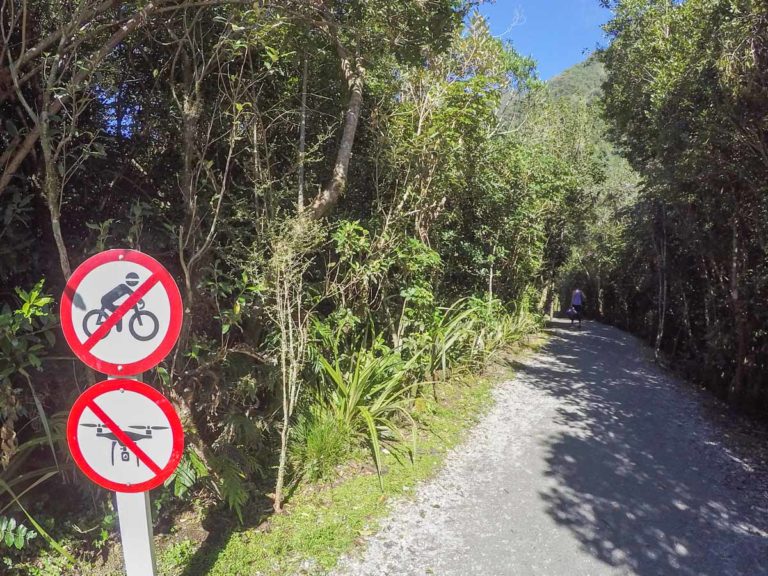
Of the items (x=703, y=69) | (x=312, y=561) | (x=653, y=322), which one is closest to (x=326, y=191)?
(x=312, y=561)

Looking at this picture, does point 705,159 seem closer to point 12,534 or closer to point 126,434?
point 126,434

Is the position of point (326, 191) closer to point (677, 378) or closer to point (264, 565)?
point (264, 565)

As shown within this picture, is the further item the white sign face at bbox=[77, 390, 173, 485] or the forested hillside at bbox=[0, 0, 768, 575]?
the forested hillside at bbox=[0, 0, 768, 575]

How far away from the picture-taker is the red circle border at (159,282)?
1958 mm

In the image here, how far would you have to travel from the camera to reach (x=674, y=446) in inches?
227

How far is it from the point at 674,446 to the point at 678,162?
163 inches

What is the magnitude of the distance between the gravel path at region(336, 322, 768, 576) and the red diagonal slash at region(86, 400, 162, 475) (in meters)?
1.80

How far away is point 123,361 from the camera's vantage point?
6.64ft

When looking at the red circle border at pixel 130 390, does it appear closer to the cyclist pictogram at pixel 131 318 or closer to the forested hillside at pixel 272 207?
the cyclist pictogram at pixel 131 318

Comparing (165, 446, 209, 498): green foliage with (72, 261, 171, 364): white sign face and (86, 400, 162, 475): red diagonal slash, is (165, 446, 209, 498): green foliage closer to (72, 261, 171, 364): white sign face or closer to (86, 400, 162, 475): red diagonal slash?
(86, 400, 162, 475): red diagonal slash

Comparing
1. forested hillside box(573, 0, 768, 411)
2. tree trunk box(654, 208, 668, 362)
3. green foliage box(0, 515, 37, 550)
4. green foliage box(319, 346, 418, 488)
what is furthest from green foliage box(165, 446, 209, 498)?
tree trunk box(654, 208, 668, 362)

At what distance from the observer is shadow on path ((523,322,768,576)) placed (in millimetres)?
3629

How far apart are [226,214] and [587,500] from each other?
12.8 feet

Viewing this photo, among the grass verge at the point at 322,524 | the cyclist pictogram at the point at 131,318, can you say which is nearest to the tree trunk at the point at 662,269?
the grass verge at the point at 322,524
